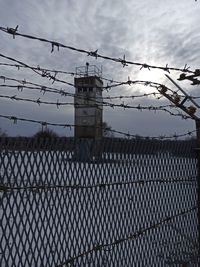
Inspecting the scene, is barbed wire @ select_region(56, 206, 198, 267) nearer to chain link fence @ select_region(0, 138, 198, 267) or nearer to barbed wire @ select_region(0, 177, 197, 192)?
chain link fence @ select_region(0, 138, 198, 267)

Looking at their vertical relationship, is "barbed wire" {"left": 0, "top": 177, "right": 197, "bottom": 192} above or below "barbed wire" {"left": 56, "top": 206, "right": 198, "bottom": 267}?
above

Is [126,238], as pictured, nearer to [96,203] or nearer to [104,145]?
[96,203]

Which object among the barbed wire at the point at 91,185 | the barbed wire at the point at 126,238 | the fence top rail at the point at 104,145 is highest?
the fence top rail at the point at 104,145

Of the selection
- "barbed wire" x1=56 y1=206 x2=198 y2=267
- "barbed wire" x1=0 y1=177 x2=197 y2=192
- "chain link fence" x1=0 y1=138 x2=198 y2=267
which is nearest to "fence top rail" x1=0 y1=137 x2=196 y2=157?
"chain link fence" x1=0 y1=138 x2=198 y2=267

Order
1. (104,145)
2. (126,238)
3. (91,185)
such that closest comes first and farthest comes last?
(91,185), (104,145), (126,238)

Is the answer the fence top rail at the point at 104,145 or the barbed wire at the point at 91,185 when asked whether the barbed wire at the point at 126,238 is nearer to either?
the barbed wire at the point at 91,185

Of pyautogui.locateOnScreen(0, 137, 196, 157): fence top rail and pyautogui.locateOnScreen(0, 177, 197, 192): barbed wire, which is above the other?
pyautogui.locateOnScreen(0, 137, 196, 157): fence top rail

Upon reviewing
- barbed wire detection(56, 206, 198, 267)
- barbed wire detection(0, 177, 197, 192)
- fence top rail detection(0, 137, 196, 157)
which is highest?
fence top rail detection(0, 137, 196, 157)

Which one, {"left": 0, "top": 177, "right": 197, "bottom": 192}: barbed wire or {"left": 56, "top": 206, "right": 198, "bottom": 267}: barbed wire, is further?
{"left": 56, "top": 206, "right": 198, "bottom": 267}: barbed wire

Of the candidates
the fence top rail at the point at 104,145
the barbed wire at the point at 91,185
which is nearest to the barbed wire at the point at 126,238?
the barbed wire at the point at 91,185

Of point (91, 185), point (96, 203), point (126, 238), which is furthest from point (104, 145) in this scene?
point (126, 238)

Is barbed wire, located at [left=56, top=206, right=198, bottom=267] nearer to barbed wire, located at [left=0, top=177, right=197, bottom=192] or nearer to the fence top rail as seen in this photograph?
barbed wire, located at [left=0, top=177, right=197, bottom=192]

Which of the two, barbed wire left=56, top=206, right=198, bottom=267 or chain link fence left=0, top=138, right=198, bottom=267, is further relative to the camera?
barbed wire left=56, top=206, right=198, bottom=267

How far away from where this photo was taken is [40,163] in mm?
2779
